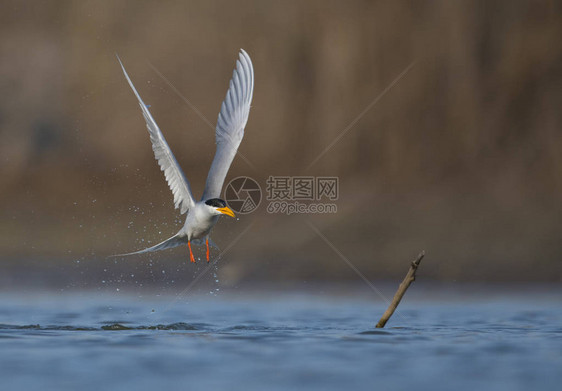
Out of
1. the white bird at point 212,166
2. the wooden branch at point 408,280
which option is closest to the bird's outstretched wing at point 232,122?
the white bird at point 212,166

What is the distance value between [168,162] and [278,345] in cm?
257

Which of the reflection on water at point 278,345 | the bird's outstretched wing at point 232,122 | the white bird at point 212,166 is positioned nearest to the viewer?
the reflection on water at point 278,345

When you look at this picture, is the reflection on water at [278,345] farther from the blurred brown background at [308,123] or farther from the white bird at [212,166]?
the blurred brown background at [308,123]

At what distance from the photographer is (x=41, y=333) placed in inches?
510

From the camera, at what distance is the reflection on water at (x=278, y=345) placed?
34.1 ft

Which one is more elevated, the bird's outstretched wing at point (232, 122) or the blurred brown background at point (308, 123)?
the blurred brown background at point (308, 123)

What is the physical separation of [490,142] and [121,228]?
27.4ft

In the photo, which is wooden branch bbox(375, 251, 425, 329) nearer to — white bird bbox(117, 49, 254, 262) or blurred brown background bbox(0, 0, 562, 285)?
white bird bbox(117, 49, 254, 262)

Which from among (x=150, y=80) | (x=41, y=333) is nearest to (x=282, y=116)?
(x=150, y=80)

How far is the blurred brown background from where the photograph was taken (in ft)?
66.2

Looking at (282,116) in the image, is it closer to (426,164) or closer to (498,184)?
(426,164)

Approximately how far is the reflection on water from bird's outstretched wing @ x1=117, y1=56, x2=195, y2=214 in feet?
5.26

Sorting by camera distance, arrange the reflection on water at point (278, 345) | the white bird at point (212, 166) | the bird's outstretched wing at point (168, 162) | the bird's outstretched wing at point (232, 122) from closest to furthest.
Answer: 1. the reflection on water at point (278, 345)
2. the bird's outstretched wing at point (168, 162)
3. the white bird at point (212, 166)
4. the bird's outstretched wing at point (232, 122)

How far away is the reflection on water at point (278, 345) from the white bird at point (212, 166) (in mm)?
1231
